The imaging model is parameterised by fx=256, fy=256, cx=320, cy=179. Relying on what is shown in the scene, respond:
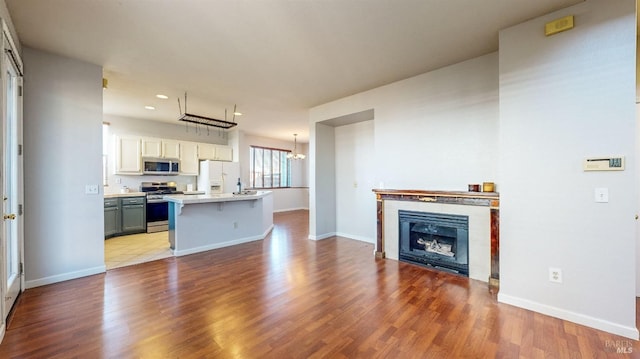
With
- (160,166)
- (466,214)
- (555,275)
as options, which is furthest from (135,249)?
(555,275)

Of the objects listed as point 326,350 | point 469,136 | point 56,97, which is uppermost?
point 56,97

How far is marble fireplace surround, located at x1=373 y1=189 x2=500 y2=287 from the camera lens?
289 cm

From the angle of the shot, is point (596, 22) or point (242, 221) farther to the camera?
point (242, 221)

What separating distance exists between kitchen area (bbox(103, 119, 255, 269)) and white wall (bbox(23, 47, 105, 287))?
82 cm

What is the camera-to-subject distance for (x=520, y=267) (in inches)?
101

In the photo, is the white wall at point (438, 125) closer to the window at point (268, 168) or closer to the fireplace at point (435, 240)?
the fireplace at point (435, 240)

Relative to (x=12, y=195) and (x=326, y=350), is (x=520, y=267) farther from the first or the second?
(x=12, y=195)

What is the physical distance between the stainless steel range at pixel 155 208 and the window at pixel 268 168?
311 cm

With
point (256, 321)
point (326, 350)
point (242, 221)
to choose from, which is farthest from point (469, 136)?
point (242, 221)

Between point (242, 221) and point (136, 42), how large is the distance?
10.7 ft

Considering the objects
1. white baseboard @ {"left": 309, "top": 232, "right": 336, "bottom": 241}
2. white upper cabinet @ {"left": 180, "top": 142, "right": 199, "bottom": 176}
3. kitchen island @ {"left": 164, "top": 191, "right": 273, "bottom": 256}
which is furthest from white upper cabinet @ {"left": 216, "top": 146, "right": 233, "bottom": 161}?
white baseboard @ {"left": 309, "top": 232, "right": 336, "bottom": 241}

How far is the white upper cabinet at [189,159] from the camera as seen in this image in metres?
6.90

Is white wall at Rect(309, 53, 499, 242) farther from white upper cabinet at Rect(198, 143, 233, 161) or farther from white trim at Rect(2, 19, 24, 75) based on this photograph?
white upper cabinet at Rect(198, 143, 233, 161)

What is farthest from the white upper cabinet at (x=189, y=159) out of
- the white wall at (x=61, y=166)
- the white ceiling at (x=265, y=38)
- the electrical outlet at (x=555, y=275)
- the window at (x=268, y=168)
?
the electrical outlet at (x=555, y=275)
